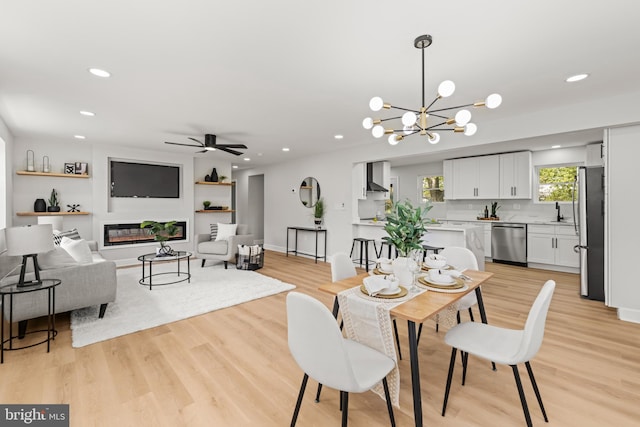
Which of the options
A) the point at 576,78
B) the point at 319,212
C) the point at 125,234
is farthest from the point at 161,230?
the point at 576,78

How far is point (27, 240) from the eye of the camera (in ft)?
8.06

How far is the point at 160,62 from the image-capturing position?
95.7 inches

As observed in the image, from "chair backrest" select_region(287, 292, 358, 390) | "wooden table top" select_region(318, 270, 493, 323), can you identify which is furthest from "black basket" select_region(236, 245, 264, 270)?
"chair backrest" select_region(287, 292, 358, 390)

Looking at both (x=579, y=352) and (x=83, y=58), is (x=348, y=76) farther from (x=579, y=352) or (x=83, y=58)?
(x=579, y=352)

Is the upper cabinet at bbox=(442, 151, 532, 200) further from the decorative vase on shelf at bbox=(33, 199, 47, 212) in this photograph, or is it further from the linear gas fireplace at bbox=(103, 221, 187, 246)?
the decorative vase on shelf at bbox=(33, 199, 47, 212)

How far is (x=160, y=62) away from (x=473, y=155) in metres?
6.10

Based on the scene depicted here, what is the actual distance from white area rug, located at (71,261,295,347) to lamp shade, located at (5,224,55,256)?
874 mm

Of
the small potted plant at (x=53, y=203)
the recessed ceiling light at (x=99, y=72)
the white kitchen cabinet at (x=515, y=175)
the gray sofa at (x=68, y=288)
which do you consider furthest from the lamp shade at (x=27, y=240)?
the white kitchen cabinet at (x=515, y=175)

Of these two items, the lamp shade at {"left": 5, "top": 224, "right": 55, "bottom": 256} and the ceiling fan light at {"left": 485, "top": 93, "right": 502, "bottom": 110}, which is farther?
the lamp shade at {"left": 5, "top": 224, "right": 55, "bottom": 256}

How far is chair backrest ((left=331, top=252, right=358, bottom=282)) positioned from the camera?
2.46 m

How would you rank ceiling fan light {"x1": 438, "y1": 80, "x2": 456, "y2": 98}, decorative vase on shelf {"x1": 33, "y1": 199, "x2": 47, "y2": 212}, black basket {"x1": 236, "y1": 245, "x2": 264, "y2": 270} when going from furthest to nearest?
1. black basket {"x1": 236, "y1": 245, "x2": 264, "y2": 270}
2. decorative vase on shelf {"x1": 33, "y1": 199, "x2": 47, "y2": 212}
3. ceiling fan light {"x1": 438, "y1": 80, "x2": 456, "y2": 98}

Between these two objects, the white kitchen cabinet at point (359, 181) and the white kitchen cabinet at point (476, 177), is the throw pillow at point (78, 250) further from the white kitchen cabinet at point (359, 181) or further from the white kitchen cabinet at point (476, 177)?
the white kitchen cabinet at point (476, 177)

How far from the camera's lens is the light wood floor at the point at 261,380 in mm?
1752

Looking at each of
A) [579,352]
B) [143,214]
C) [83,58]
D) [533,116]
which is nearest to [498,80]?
[533,116]
